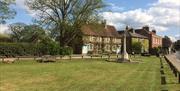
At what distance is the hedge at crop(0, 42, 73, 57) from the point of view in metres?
55.5

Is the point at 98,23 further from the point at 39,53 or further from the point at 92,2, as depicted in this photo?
the point at 39,53

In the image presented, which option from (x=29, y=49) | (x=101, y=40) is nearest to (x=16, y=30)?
(x=101, y=40)

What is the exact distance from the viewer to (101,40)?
4306 inches

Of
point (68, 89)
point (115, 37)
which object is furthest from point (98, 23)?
point (68, 89)

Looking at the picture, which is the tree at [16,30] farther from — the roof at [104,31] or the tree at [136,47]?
the tree at [136,47]

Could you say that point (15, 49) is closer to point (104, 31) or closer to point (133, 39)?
point (104, 31)

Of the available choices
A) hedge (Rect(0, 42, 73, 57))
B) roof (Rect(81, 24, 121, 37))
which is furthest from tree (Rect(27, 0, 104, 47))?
roof (Rect(81, 24, 121, 37))

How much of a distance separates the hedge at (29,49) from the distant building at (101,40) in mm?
28442

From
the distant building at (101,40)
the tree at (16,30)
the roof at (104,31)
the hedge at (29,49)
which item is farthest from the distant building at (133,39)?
the hedge at (29,49)

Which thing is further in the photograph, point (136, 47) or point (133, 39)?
point (133, 39)

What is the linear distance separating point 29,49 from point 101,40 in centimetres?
5081

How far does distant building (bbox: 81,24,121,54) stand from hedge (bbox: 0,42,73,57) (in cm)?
2844

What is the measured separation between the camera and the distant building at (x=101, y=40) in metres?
100

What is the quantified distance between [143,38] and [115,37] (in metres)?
21.8
